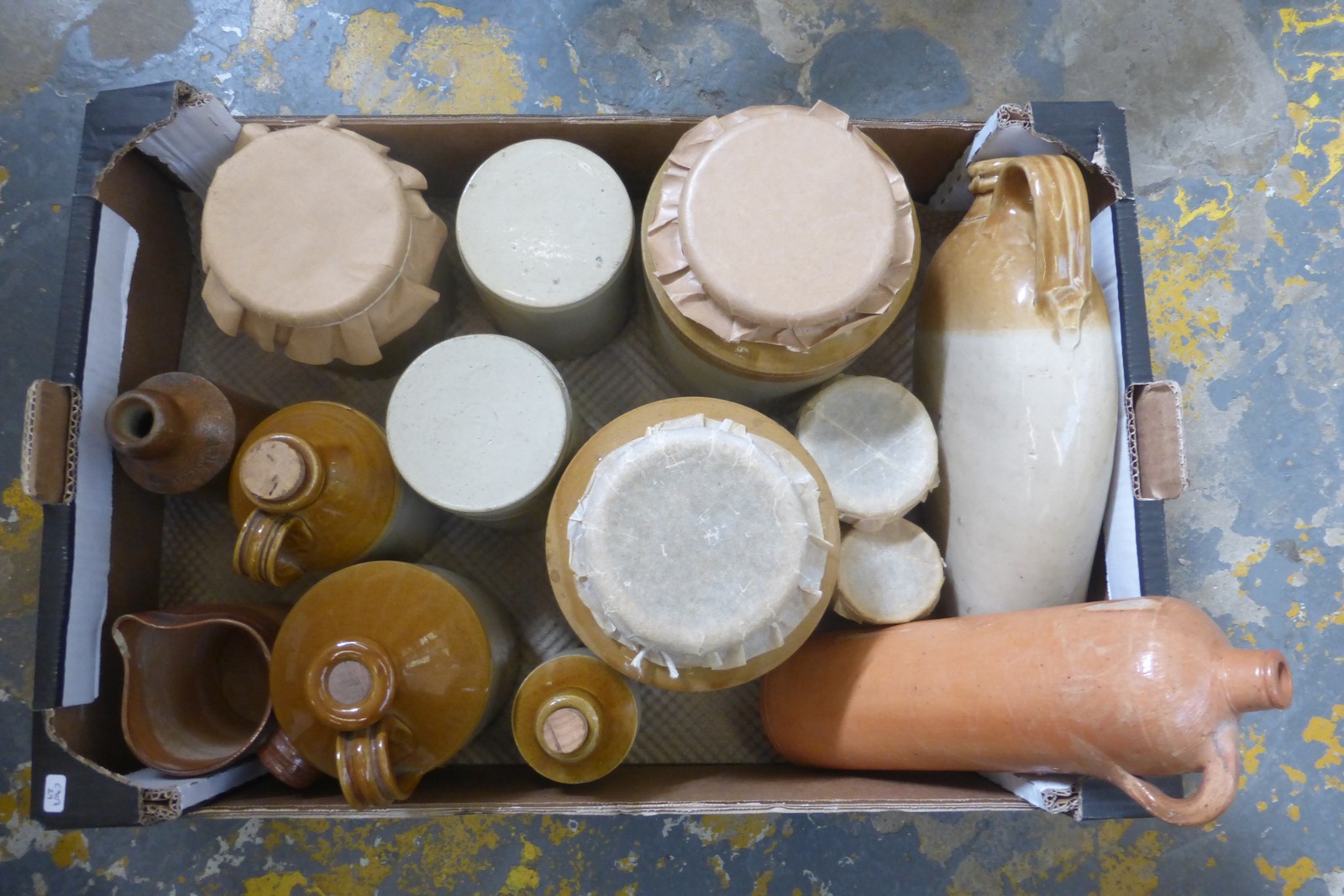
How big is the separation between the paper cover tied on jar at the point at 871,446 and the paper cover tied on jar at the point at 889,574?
0.09 ft

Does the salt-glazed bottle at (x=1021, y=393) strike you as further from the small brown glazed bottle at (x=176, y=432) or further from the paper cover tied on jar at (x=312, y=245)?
the small brown glazed bottle at (x=176, y=432)

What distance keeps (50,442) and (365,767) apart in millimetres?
515

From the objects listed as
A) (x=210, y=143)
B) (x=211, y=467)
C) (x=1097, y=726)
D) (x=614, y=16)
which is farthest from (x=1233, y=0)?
(x=211, y=467)

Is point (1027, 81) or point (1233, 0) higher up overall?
point (1233, 0)

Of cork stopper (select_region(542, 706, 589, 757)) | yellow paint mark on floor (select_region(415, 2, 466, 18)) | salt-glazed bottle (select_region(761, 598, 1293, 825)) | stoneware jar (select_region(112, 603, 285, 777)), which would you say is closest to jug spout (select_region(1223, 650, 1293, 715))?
salt-glazed bottle (select_region(761, 598, 1293, 825))

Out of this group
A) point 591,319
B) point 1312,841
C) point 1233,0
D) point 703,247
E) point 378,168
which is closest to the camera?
point 703,247

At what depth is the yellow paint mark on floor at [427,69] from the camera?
48.2 inches

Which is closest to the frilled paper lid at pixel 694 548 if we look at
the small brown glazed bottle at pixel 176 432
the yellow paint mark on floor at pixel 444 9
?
the small brown glazed bottle at pixel 176 432

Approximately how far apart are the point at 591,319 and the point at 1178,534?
0.93 meters

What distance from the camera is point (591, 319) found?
990mm

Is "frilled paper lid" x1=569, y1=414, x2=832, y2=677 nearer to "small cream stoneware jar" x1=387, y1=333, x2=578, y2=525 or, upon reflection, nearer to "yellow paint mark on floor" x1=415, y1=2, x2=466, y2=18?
"small cream stoneware jar" x1=387, y1=333, x2=578, y2=525

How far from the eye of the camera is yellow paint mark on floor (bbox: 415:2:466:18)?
1.25m

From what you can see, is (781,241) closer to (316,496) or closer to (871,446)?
(871,446)

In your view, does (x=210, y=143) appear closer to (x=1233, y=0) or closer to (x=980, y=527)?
(x=980, y=527)
